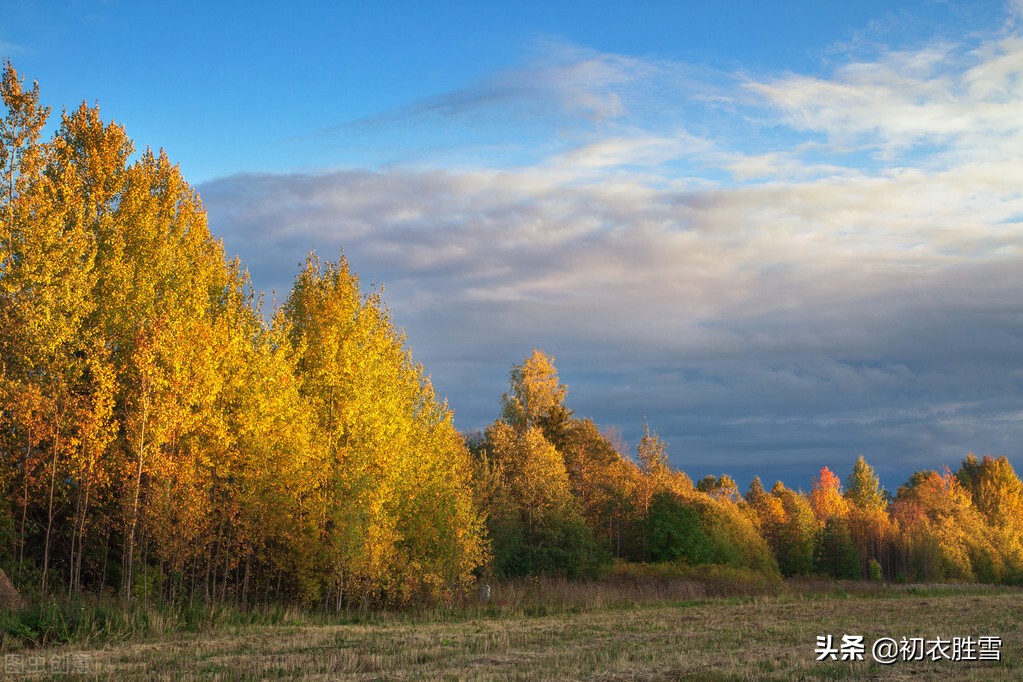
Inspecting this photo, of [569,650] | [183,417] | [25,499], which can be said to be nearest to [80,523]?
[25,499]

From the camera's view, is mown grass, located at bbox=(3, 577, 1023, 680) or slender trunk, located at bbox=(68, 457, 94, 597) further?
slender trunk, located at bbox=(68, 457, 94, 597)

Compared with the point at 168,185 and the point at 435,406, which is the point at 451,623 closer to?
the point at 435,406

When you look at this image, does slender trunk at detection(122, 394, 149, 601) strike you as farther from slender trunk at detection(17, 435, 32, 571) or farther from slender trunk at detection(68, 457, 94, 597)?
slender trunk at detection(17, 435, 32, 571)

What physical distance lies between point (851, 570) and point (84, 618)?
77428 mm

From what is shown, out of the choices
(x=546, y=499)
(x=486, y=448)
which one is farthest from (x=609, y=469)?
(x=546, y=499)

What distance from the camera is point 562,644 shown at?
23469 millimetres

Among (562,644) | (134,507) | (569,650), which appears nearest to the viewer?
(569,650)

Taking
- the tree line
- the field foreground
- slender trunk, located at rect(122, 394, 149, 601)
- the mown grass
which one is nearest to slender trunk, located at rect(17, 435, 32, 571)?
the tree line

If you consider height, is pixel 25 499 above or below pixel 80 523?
above

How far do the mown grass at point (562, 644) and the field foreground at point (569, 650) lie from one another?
0.04m

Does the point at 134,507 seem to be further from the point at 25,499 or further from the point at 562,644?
the point at 562,644

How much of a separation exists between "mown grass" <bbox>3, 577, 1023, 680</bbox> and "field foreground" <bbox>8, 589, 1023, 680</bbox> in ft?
0.14

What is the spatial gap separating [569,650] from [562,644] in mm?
1797

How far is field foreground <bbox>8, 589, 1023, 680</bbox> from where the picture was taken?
17.7 meters
